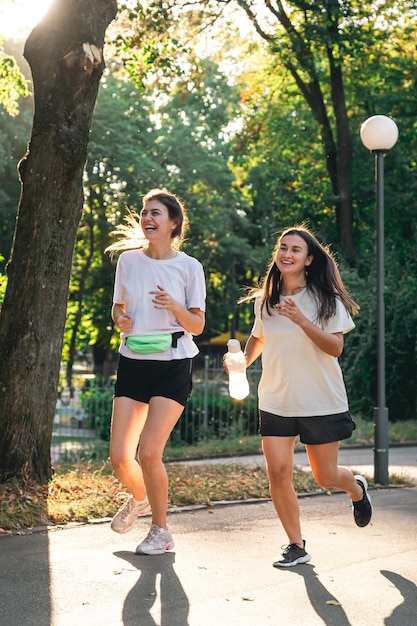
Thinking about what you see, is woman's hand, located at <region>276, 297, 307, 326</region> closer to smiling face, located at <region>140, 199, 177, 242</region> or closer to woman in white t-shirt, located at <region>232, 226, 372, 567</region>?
woman in white t-shirt, located at <region>232, 226, 372, 567</region>

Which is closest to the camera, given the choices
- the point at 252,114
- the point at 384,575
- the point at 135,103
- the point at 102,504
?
the point at 384,575

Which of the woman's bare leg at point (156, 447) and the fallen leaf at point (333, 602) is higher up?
the woman's bare leg at point (156, 447)

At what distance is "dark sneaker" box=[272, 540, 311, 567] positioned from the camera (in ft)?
19.9

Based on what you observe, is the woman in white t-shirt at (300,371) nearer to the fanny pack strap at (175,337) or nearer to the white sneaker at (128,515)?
the fanny pack strap at (175,337)

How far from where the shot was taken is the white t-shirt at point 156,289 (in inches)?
247

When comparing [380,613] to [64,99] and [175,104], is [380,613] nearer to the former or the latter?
[64,99]

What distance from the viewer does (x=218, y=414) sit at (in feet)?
65.5

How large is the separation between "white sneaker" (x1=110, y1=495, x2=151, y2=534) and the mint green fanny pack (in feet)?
3.36

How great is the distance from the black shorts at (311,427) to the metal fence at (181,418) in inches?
468

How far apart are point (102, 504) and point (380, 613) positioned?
3206 mm

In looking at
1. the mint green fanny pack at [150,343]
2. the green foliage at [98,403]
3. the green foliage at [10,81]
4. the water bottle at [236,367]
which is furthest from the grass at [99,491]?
the green foliage at [98,403]

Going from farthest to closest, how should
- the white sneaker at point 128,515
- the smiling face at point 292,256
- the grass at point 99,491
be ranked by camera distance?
the grass at point 99,491
the white sneaker at point 128,515
the smiling face at point 292,256

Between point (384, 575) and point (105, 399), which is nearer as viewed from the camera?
point (384, 575)

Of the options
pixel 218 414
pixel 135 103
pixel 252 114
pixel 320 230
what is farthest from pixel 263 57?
pixel 218 414
